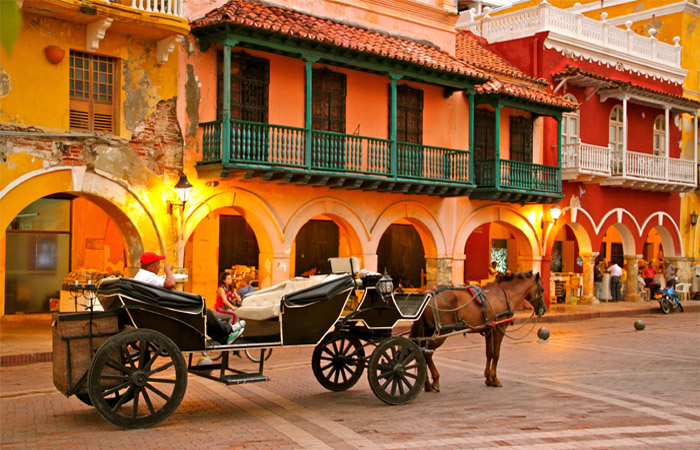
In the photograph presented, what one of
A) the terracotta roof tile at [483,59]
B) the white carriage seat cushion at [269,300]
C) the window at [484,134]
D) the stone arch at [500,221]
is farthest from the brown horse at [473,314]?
the terracotta roof tile at [483,59]

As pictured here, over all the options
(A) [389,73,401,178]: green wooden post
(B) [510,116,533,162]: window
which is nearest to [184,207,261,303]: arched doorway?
(A) [389,73,401,178]: green wooden post

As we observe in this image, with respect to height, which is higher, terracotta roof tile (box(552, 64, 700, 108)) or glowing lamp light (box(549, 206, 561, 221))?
terracotta roof tile (box(552, 64, 700, 108))

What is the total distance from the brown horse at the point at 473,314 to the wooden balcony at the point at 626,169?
14214mm

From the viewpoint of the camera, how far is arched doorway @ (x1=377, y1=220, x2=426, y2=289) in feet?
84.1

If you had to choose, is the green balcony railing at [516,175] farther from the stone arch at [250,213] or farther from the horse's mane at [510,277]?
the horse's mane at [510,277]

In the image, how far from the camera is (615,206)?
2722 centimetres

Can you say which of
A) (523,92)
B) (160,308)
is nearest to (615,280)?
(523,92)

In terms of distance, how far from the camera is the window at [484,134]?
73.8 ft

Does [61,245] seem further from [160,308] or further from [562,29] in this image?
[562,29]

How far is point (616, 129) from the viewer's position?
27.2 metres

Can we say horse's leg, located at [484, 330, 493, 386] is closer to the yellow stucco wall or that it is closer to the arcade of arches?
the arcade of arches

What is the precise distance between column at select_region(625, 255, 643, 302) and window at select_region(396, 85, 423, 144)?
11443 millimetres

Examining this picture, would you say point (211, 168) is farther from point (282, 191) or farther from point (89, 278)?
point (89, 278)

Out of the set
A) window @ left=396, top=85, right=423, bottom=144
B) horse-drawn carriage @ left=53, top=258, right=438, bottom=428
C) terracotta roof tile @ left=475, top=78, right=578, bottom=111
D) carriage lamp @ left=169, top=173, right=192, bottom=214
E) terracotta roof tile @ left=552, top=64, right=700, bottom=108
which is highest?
terracotta roof tile @ left=552, top=64, right=700, bottom=108
